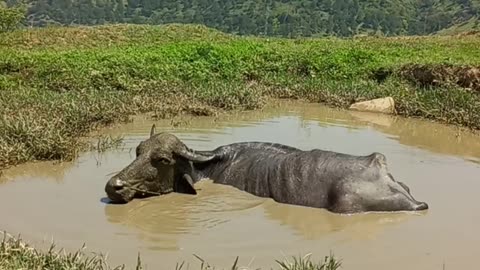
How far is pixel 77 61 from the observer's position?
15328 millimetres

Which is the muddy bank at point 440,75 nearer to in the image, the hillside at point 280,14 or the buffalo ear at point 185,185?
the buffalo ear at point 185,185

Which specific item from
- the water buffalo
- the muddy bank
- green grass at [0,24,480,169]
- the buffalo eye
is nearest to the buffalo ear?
the water buffalo

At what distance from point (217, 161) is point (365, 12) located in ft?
194

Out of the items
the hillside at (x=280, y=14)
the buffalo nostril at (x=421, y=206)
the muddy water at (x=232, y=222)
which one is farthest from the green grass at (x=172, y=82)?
the hillside at (x=280, y=14)

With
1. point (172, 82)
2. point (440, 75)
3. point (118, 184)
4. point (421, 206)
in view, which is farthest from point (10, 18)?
point (421, 206)

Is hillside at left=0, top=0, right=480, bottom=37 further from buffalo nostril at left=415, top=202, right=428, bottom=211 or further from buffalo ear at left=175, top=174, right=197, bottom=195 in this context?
buffalo nostril at left=415, top=202, right=428, bottom=211

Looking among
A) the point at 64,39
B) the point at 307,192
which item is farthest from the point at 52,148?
the point at 64,39

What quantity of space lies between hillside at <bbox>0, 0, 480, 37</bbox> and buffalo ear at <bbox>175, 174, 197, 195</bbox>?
47.6 metres

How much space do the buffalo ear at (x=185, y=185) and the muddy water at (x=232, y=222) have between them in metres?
0.08

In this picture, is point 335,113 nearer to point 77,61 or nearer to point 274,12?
point 77,61

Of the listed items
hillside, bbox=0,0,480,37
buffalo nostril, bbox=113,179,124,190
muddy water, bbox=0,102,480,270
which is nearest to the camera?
muddy water, bbox=0,102,480,270

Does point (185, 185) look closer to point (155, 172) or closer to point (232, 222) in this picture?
point (155, 172)

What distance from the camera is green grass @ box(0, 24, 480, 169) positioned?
964cm

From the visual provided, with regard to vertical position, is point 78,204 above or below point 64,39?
below
